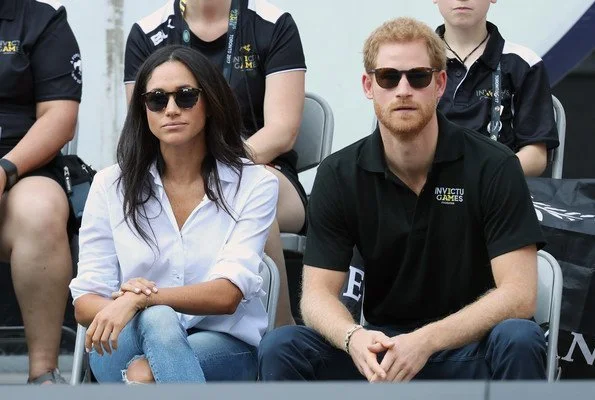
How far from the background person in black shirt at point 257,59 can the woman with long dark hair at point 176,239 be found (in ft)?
2.00

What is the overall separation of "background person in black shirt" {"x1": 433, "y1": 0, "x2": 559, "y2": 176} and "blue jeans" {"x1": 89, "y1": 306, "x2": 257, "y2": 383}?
1.47 meters

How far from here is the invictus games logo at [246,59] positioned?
4.60 m

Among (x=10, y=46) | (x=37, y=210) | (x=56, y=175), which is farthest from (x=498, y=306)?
(x=10, y=46)

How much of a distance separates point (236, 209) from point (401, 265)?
51cm

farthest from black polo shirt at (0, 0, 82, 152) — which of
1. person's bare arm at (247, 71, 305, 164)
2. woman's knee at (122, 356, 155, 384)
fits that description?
woman's knee at (122, 356, 155, 384)

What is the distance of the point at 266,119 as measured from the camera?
4.51 meters

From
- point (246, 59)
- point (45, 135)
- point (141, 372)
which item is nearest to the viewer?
point (141, 372)

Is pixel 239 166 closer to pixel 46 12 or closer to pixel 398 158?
pixel 398 158

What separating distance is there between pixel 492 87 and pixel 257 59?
0.86 meters

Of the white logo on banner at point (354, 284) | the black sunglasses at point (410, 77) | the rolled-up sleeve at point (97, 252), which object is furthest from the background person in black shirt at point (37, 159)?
the black sunglasses at point (410, 77)

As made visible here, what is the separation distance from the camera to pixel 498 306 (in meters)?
3.36

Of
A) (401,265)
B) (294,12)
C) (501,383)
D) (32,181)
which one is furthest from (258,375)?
(294,12)

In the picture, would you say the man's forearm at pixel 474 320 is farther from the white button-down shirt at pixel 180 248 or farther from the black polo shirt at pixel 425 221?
the white button-down shirt at pixel 180 248

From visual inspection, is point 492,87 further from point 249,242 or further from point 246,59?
point 249,242
